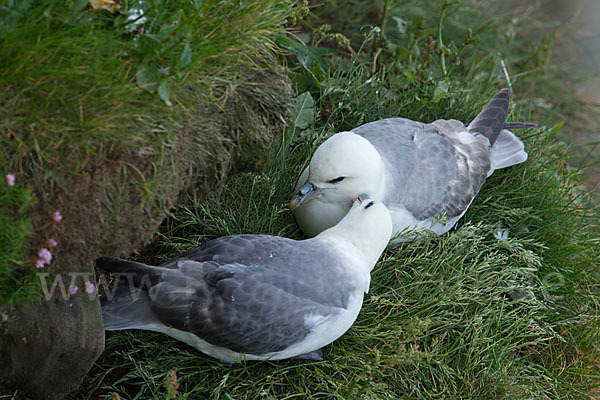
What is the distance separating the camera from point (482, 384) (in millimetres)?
2477

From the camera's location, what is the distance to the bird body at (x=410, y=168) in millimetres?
2535

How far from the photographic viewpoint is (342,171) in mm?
2504

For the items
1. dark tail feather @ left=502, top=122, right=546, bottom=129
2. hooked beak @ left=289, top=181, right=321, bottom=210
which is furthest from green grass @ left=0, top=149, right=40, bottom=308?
dark tail feather @ left=502, top=122, right=546, bottom=129

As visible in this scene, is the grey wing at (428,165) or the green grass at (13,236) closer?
the green grass at (13,236)

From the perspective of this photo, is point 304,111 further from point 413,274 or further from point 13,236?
point 13,236

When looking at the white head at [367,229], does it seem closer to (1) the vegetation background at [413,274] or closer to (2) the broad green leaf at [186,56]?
(1) the vegetation background at [413,274]

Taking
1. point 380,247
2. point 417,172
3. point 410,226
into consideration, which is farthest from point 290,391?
point 417,172

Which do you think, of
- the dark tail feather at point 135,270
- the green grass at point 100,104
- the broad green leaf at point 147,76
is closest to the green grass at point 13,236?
the green grass at point 100,104

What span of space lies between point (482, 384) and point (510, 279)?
0.55 metres

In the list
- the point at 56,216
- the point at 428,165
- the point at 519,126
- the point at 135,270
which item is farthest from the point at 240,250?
the point at 519,126

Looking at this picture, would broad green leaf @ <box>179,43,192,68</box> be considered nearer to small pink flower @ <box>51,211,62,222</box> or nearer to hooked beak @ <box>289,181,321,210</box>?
small pink flower @ <box>51,211,62,222</box>

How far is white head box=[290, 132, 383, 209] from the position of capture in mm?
2500

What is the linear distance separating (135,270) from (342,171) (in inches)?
35.6

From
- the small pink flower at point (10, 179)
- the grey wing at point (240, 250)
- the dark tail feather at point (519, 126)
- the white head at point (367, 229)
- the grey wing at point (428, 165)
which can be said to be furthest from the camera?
the dark tail feather at point (519, 126)
